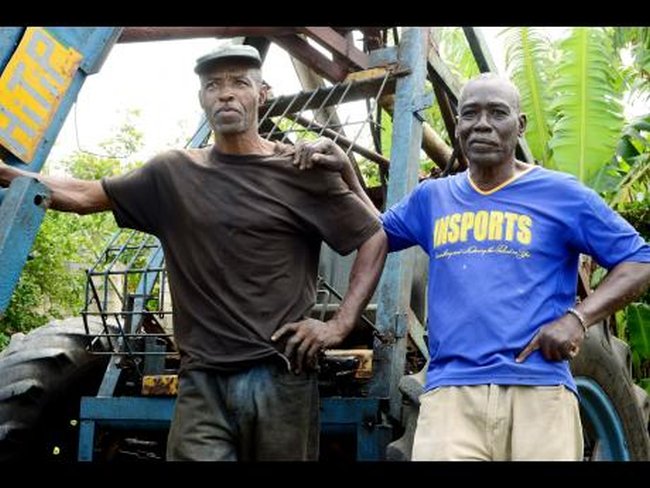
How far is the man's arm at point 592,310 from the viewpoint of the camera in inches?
97.3

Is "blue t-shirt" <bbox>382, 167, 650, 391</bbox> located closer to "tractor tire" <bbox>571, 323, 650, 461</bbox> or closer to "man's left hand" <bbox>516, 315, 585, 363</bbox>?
"man's left hand" <bbox>516, 315, 585, 363</bbox>

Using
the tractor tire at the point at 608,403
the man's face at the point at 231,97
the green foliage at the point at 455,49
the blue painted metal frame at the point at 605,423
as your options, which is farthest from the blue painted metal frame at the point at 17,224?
the green foliage at the point at 455,49

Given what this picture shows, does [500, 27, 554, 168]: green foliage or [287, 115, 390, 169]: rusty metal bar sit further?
[500, 27, 554, 168]: green foliage

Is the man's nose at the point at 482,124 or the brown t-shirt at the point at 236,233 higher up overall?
the man's nose at the point at 482,124

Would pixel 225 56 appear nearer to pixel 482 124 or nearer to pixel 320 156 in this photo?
pixel 320 156

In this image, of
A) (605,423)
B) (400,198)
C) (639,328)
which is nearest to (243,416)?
(400,198)

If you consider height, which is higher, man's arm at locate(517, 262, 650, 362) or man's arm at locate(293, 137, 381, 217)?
man's arm at locate(293, 137, 381, 217)

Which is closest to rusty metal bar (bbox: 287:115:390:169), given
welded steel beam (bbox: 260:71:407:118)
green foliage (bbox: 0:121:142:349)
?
welded steel beam (bbox: 260:71:407:118)

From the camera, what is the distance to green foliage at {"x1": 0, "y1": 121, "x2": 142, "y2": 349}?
1123 centimetres

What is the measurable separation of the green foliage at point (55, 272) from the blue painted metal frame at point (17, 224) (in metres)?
7.73

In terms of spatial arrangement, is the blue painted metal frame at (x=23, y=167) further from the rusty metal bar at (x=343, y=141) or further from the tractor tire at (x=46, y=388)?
the rusty metal bar at (x=343, y=141)
